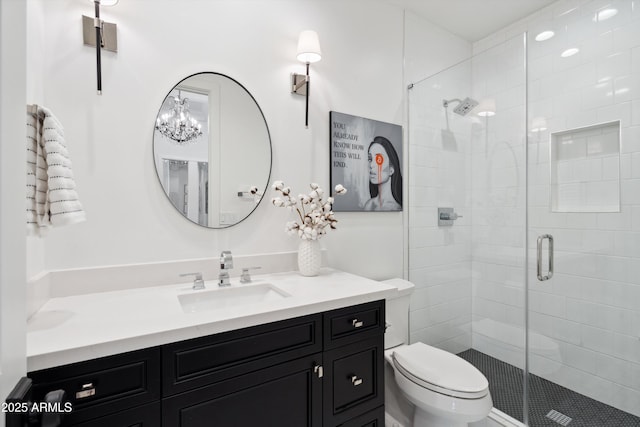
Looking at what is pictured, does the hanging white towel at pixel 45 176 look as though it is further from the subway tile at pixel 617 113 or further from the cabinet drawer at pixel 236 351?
the subway tile at pixel 617 113

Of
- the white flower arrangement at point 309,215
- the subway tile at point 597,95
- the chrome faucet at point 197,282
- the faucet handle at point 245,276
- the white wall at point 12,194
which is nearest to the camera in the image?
the white wall at point 12,194

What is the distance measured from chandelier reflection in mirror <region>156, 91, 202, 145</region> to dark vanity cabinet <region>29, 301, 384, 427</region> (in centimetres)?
93

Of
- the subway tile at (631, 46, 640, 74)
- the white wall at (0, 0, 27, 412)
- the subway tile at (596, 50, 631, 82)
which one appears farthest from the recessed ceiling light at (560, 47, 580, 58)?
the white wall at (0, 0, 27, 412)

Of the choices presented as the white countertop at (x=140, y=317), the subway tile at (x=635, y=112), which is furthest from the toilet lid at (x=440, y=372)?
the subway tile at (x=635, y=112)

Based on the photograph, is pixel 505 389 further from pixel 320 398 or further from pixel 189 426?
pixel 189 426

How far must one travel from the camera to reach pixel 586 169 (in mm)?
2008

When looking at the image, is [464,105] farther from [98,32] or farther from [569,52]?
[98,32]

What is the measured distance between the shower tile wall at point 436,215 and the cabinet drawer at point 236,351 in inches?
53.2

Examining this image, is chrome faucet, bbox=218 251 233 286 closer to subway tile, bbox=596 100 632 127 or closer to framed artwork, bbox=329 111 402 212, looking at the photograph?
A: framed artwork, bbox=329 111 402 212

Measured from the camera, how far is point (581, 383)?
1.99m

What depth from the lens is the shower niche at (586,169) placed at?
191 cm

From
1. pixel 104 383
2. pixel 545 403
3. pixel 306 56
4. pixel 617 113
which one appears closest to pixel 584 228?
pixel 617 113

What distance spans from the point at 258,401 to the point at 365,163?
4.86ft

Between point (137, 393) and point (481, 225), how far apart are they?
7.09 ft
